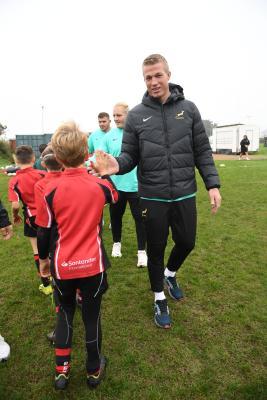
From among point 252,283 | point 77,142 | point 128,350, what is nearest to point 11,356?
point 128,350

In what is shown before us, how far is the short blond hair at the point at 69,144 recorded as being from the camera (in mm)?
2291

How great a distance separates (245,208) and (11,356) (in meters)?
7.21

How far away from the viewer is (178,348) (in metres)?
3.07

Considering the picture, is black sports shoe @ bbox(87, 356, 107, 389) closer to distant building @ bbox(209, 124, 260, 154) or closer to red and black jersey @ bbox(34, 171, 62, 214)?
red and black jersey @ bbox(34, 171, 62, 214)

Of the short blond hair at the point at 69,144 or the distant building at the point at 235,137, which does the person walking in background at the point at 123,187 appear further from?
the distant building at the point at 235,137

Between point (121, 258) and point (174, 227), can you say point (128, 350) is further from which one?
point (121, 258)

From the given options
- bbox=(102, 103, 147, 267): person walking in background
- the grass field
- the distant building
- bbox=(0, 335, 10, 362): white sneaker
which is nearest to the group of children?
the grass field

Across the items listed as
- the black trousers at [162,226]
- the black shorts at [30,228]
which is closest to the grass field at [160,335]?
the black trousers at [162,226]

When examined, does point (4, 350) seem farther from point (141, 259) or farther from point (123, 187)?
point (123, 187)

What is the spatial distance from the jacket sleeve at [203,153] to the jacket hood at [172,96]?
0.23 metres

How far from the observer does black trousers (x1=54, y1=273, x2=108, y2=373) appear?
8.17ft

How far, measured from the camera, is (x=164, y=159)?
316 centimetres

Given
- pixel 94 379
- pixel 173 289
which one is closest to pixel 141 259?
pixel 173 289

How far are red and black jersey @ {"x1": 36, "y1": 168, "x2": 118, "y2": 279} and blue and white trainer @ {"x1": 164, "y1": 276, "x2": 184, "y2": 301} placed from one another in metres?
1.74
